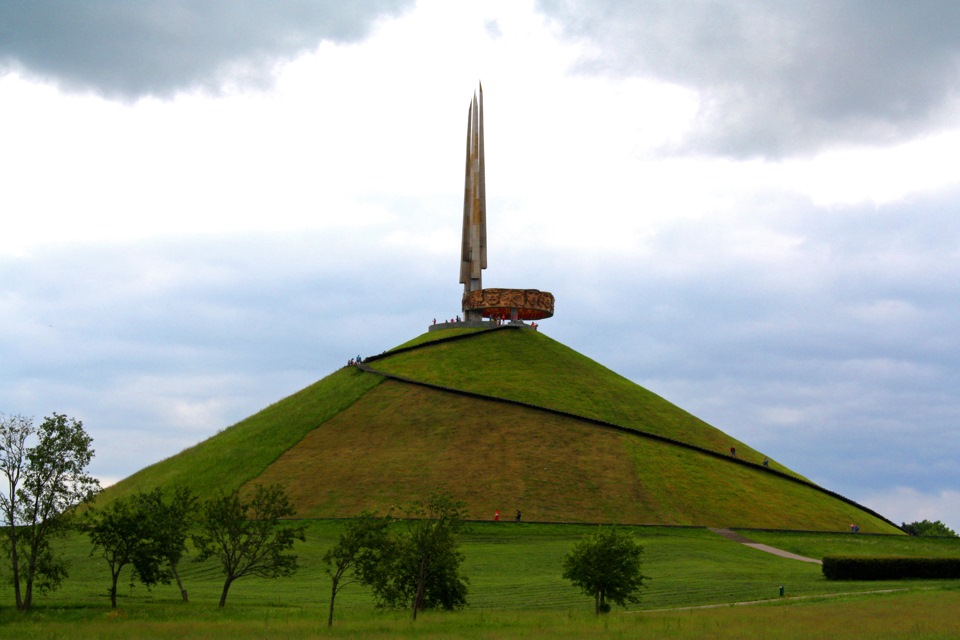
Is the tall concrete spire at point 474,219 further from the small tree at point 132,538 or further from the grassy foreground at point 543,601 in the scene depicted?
the small tree at point 132,538

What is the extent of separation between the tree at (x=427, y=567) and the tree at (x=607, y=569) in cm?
484

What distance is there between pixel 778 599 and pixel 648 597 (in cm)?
608

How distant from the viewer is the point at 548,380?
104 meters

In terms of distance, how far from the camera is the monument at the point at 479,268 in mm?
116250

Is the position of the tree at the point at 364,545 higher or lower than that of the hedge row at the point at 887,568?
higher

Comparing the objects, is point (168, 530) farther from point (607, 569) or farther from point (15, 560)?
point (607, 569)

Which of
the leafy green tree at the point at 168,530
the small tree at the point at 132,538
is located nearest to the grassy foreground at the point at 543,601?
the small tree at the point at 132,538

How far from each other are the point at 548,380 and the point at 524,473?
22343 mm

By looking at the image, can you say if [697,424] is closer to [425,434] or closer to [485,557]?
[425,434]

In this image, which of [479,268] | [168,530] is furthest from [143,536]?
[479,268]

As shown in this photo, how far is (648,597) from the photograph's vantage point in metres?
49.4

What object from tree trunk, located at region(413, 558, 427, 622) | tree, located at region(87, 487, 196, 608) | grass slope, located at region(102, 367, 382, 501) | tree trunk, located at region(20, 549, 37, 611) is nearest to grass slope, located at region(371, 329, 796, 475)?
grass slope, located at region(102, 367, 382, 501)

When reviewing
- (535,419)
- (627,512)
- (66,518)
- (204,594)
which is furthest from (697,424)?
(66,518)

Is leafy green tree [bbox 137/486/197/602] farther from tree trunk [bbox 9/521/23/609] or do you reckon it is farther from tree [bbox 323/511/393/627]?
tree [bbox 323/511/393/627]
